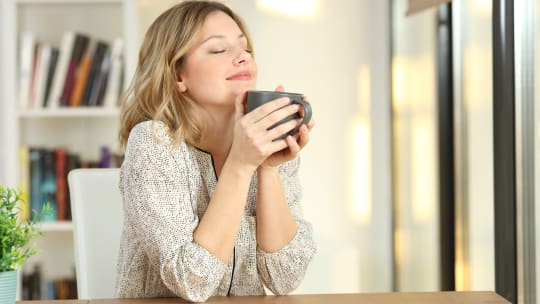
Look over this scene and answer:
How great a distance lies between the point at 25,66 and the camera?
3326mm

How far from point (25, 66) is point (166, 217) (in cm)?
216

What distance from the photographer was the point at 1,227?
3.58ft

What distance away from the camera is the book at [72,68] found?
3377 mm

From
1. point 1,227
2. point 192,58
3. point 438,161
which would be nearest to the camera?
point 1,227

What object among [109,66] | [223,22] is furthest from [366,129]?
[223,22]

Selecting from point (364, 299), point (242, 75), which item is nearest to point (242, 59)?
point (242, 75)

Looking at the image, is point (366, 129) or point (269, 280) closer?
point (269, 280)

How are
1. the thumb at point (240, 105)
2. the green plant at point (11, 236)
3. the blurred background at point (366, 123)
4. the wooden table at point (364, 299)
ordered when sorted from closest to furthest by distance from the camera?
the green plant at point (11, 236)
the wooden table at point (364, 299)
the thumb at point (240, 105)
the blurred background at point (366, 123)

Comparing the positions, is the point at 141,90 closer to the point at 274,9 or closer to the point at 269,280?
the point at 269,280

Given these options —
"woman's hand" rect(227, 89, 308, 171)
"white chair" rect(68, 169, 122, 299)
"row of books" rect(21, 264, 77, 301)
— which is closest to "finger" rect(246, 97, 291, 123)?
"woman's hand" rect(227, 89, 308, 171)

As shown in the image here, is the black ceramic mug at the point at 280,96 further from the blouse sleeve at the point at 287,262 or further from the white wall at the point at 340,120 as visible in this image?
the white wall at the point at 340,120

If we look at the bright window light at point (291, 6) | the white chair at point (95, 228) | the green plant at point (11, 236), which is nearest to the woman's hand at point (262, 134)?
the green plant at point (11, 236)

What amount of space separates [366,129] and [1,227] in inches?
102

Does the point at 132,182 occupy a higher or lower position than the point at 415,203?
higher
